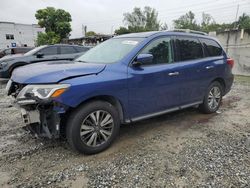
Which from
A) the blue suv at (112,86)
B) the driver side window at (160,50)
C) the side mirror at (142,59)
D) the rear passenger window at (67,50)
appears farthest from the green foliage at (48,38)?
the side mirror at (142,59)

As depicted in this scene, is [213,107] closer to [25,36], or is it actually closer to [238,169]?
[238,169]

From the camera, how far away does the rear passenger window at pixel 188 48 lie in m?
4.02

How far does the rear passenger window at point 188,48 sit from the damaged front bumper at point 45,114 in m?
2.40

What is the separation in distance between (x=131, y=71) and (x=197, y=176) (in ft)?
5.56

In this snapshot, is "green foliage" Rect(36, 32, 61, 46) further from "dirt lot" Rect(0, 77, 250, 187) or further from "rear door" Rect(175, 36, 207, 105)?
"rear door" Rect(175, 36, 207, 105)

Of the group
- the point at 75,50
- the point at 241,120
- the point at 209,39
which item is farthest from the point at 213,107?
the point at 75,50

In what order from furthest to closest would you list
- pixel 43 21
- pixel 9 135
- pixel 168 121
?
pixel 43 21, pixel 168 121, pixel 9 135

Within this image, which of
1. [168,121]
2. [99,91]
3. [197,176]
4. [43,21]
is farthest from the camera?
[43,21]

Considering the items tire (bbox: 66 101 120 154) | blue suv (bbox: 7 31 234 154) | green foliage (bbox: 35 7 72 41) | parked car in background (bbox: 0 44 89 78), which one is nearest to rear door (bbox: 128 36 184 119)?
blue suv (bbox: 7 31 234 154)

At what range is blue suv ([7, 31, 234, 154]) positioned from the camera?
2.79 meters

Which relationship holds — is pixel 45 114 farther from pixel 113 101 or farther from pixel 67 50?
pixel 67 50

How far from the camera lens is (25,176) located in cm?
264

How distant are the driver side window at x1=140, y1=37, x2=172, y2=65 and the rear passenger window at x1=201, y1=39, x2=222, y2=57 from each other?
3.75 feet

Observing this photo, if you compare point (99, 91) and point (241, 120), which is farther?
point (241, 120)
